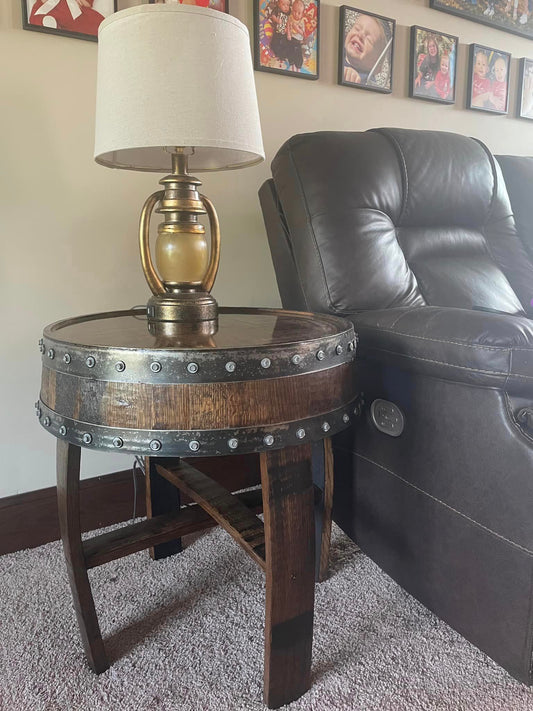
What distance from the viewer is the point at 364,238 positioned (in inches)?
44.9

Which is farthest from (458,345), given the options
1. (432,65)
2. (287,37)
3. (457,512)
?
(432,65)

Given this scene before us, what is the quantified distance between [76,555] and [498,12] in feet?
7.11

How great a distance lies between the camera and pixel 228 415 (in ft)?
2.18

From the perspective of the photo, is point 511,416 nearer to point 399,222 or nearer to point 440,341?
point 440,341

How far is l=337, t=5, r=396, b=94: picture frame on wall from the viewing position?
1479 millimetres

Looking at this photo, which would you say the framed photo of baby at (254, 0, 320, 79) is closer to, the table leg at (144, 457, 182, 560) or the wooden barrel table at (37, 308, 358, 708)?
the wooden barrel table at (37, 308, 358, 708)

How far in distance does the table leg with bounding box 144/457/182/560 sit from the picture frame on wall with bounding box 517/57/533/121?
1888 mm

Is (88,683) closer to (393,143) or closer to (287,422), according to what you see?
(287,422)

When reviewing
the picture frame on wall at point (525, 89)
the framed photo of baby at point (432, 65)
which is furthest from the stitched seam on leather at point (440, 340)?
the picture frame on wall at point (525, 89)

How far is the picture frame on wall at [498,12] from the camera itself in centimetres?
168

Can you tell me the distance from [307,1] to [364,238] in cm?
78

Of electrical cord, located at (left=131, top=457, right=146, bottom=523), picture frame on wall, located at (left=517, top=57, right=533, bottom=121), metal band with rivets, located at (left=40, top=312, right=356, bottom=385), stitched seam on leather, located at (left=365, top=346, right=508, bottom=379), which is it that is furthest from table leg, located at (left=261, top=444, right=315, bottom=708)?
picture frame on wall, located at (left=517, top=57, right=533, bottom=121)

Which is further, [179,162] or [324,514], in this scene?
[324,514]

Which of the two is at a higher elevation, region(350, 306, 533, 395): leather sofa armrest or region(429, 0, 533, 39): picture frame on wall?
region(429, 0, 533, 39): picture frame on wall
